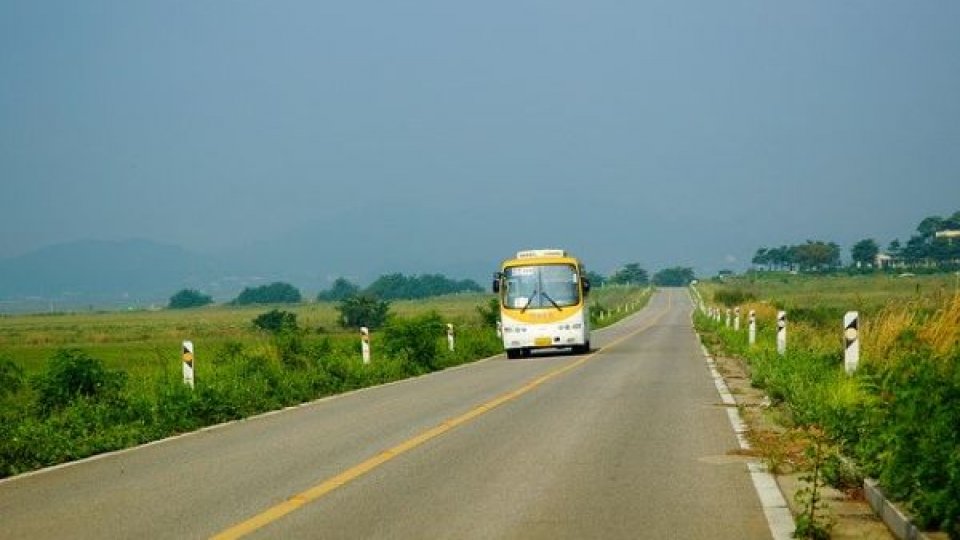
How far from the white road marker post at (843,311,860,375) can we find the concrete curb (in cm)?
617

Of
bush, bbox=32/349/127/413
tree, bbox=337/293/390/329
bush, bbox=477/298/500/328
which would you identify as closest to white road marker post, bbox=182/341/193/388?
bush, bbox=32/349/127/413

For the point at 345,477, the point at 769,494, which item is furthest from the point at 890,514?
the point at 345,477

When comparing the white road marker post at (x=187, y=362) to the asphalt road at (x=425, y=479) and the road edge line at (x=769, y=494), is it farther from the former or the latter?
the road edge line at (x=769, y=494)

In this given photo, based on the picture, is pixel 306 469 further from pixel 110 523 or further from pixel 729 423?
pixel 729 423

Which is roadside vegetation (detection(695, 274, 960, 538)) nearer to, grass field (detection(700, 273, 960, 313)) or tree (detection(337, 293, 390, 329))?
grass field (detection(700, 273, 960, 313))

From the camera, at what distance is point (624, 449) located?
12.6 m

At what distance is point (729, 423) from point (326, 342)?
514 inches

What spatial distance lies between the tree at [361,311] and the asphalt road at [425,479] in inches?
2709

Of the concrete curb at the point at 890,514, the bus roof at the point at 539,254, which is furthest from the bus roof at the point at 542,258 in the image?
the concrete curb at the point at 890,514

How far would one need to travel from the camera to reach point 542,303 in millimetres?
34406

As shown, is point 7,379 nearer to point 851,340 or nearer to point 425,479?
point 425,479

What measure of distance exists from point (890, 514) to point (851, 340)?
25.3 ft

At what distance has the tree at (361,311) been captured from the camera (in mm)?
87125

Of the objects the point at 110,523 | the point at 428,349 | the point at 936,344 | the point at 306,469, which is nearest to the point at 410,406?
the point at 306,469
